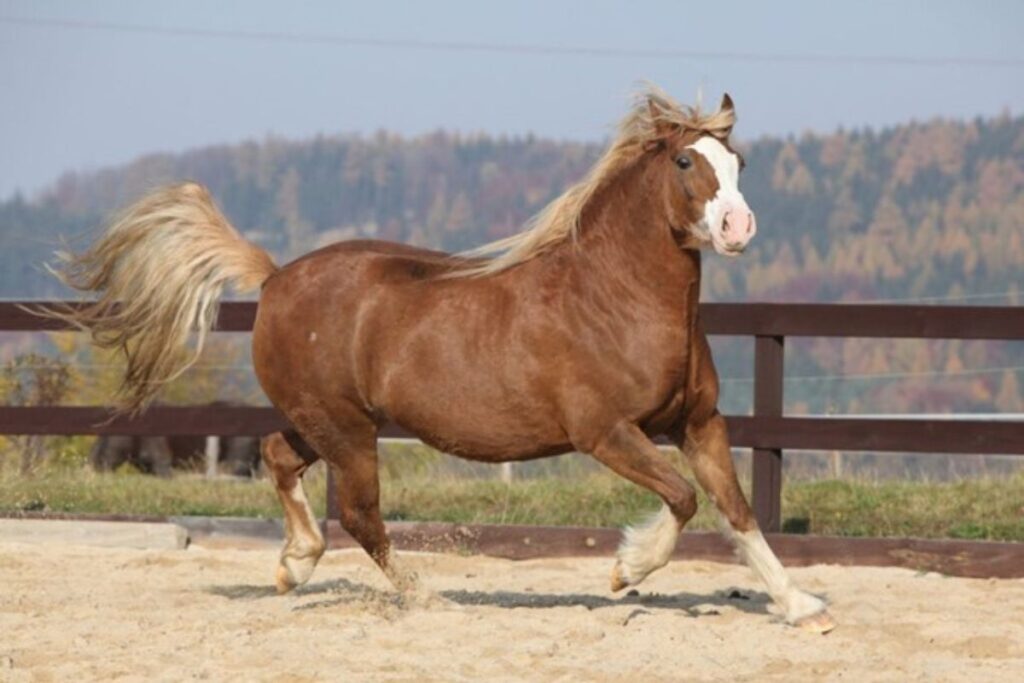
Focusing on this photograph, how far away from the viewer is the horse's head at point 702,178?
22.5 ft

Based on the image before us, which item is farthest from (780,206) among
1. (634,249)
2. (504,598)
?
(634,249)

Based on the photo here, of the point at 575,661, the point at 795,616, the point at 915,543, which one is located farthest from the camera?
the point at 915,543

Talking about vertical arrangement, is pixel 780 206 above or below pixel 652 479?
below

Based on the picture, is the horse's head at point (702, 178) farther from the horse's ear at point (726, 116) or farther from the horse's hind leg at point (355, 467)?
the horse's hind leg at point (355, 467)

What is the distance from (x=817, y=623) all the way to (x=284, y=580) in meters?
2.31

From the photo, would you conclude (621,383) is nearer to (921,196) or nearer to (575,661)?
(575,661)

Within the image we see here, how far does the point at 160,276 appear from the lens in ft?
27.1

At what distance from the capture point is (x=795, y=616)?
7.05 m

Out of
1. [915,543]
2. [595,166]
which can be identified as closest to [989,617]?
[915,543]

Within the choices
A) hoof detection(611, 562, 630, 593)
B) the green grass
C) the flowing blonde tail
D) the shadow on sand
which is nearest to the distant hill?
the green grass

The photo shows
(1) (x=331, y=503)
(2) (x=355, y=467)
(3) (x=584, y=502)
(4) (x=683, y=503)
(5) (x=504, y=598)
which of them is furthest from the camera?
(3) (x=584, y=502)

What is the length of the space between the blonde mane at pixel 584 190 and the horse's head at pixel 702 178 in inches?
1.2

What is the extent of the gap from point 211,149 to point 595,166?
138 meters

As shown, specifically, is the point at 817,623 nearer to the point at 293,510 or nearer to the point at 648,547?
the point at 648,547
